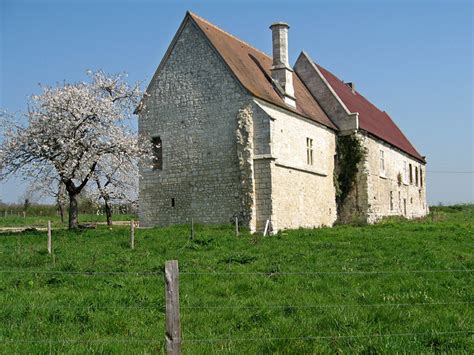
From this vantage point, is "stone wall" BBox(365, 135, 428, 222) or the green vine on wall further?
"stone wall" BBox(365, 135, 428, 222)

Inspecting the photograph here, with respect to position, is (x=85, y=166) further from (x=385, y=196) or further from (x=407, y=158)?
(x=407, y=158)

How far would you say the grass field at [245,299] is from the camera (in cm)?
732

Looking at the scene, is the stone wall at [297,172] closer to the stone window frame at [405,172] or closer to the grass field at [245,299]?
the grass field at [245,299]

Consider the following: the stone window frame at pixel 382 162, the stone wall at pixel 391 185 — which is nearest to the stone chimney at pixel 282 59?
the stone wall at pixel 391 185

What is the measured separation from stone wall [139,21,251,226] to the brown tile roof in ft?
1.51

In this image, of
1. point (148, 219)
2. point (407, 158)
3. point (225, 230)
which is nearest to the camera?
point (225, 230)

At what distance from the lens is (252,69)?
87.2 feet

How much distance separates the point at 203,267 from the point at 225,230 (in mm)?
8812

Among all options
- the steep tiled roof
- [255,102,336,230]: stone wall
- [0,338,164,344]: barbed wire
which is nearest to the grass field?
→ [0,338,164,344]: barbed wire

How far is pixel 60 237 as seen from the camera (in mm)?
20719

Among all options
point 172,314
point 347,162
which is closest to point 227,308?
point 172,314

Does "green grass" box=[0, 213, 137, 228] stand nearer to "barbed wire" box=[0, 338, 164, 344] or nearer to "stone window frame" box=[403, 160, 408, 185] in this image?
"stone window frame" box=[403, 160, 408, 185]

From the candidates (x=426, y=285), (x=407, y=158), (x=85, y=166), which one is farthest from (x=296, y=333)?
(x=407, y=158)

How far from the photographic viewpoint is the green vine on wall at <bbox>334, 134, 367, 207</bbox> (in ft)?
102
